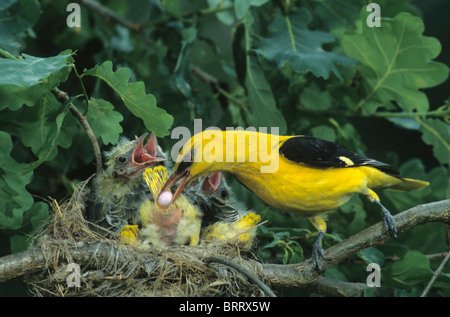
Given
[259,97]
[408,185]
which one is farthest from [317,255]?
[259,97]

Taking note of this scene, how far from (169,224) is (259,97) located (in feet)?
3.52

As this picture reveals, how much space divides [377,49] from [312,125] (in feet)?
2.32

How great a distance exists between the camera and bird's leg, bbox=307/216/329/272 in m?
3.04

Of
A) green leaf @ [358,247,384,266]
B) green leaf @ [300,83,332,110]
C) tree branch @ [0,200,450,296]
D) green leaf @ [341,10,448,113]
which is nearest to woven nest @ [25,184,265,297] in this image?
tree branch @ [0,200,450,296]

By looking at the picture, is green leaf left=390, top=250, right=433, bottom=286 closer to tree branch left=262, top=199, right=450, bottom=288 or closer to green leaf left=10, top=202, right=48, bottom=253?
tree branch left=262, top=199, right=450, bottom=288

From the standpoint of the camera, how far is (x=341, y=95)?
4121 millimetres

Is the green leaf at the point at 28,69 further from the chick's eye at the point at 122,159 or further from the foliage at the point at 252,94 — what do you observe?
the chick's eye at the point at 122,159

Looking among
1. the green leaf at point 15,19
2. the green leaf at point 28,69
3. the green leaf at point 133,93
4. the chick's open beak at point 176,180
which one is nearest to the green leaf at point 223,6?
the green leaf at point 15,19

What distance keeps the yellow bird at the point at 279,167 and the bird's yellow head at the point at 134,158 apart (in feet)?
1.30

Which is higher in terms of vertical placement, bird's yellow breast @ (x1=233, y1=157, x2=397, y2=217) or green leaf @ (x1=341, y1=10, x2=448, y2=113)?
green leaf @ (x1=341, y1=10, x2=448, y2=113)

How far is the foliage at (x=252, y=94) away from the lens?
9.75ft

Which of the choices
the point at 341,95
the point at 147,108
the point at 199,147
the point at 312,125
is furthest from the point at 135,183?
the point at 341,95

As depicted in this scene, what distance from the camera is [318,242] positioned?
3.31 m

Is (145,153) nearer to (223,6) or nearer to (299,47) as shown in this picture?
(299,47)
